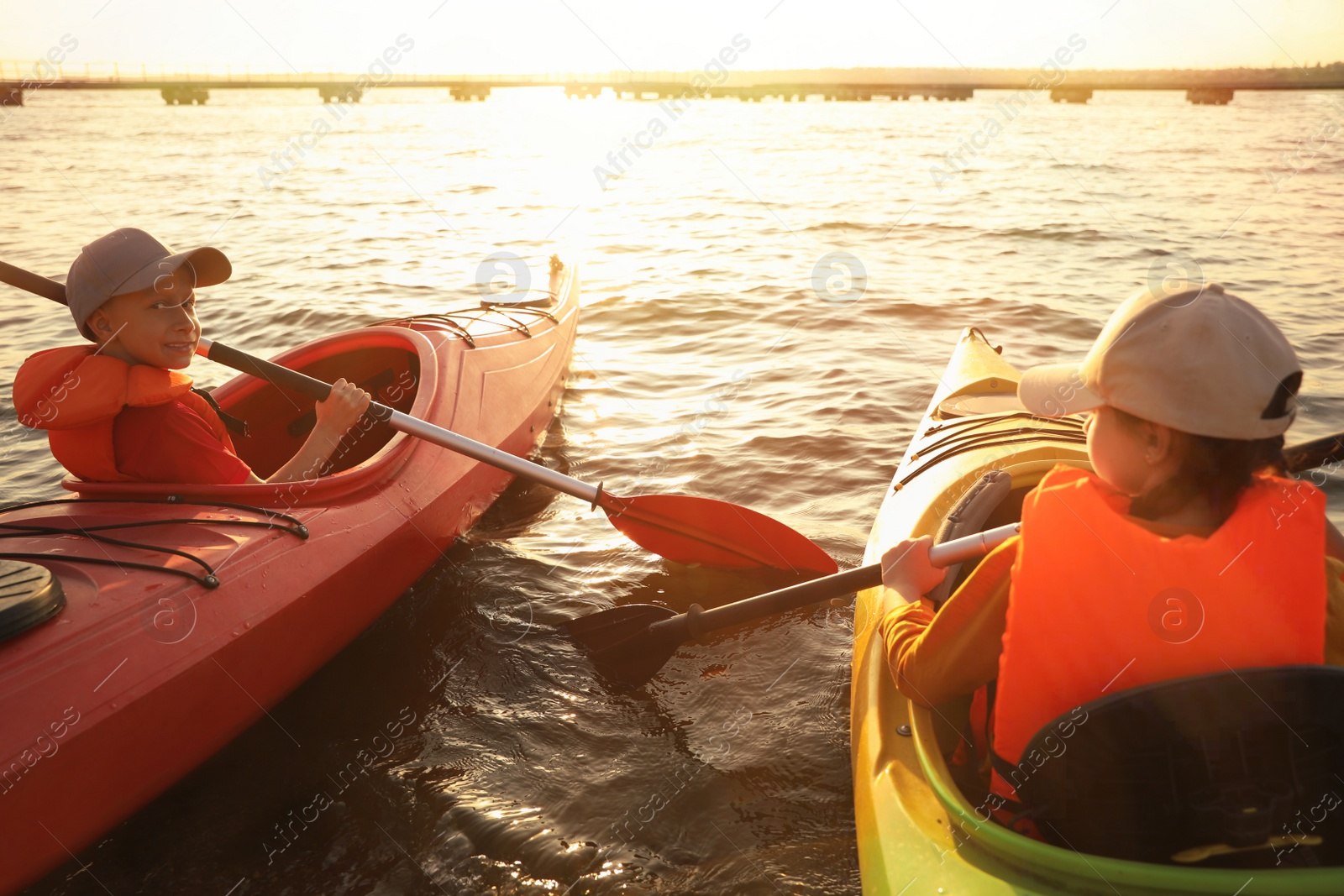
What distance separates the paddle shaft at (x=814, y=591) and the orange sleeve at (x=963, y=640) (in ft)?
Result: 1.42

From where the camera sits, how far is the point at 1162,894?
1481mm

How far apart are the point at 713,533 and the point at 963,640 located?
2292mm

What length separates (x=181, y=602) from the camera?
259 cm

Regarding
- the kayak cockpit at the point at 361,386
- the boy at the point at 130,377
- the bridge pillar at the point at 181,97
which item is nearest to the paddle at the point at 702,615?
the kayak cockpit at the point at 361,386

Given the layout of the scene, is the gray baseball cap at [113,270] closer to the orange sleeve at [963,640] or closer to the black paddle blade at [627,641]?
the black paddle blade at [627,641]

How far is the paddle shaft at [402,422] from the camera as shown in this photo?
11.3 feet

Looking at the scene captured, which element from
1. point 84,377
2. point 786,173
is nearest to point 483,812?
point 84,377

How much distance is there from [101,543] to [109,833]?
33.0 inches

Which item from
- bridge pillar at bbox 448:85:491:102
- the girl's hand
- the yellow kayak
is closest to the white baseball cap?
the yellow kayak

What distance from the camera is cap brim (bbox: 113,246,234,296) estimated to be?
2.66 m

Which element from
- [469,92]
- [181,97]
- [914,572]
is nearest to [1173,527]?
[914,572]

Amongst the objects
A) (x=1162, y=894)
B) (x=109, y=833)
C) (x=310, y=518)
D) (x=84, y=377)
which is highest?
(x=84, y=377)

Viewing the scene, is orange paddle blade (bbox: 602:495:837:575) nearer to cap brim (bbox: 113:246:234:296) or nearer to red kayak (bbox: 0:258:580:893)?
red kayak (bbox: 0:258:580:893)

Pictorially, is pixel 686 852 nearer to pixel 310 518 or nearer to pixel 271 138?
pixel 310 518
